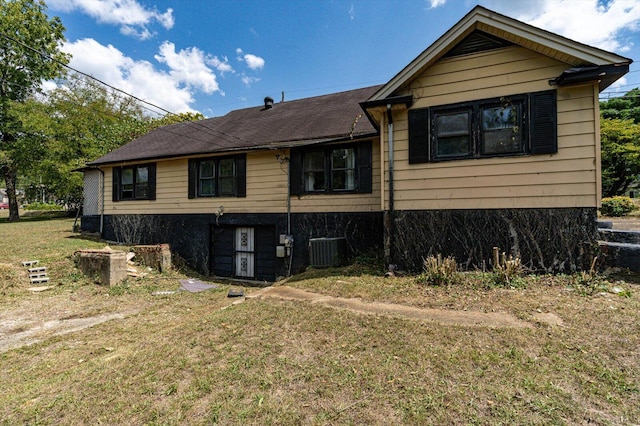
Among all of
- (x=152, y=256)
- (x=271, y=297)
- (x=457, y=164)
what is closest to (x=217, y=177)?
(x=152, y=256)

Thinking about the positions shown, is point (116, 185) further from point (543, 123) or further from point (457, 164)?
point (543, 123)

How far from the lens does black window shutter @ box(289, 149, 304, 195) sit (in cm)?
906

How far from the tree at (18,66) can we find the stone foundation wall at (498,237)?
87.1ft

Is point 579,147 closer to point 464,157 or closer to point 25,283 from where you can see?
point 464,157

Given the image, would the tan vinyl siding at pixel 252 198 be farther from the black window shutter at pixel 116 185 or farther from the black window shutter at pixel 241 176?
the black window shutter at pixel 116 185

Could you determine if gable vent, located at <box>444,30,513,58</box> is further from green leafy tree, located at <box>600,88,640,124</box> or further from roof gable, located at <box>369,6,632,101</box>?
green leafy tree, located at <box>600,88,640,124</box>

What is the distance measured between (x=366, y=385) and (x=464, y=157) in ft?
16.5

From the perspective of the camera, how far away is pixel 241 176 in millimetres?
10008

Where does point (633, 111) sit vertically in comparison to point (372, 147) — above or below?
above

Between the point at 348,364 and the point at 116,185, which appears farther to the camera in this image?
the point at 116,185

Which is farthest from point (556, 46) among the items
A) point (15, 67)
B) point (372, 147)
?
point (15, 67)

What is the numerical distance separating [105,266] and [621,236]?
1205cm

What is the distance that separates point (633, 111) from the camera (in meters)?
23.6

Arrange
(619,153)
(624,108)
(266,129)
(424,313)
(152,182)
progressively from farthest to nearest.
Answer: (624,108) → (619,153) → (152,182) → (266,129) → (424,313)
